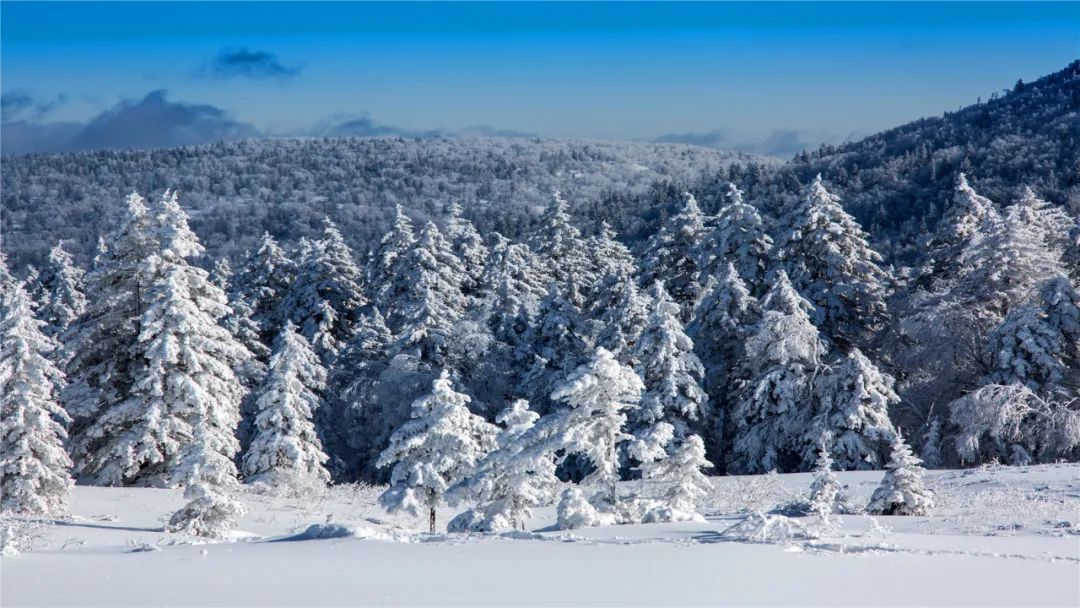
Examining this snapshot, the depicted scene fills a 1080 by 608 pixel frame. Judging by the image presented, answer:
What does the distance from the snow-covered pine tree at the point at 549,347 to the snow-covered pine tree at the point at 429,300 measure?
396cm

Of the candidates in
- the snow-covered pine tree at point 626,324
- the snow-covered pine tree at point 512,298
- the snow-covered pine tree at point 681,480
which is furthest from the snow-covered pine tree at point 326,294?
the snow-covered pine tree at point 681,480

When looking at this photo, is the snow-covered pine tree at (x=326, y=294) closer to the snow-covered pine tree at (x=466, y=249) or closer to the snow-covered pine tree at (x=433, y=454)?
the snow-covered pine tree at (x=466, y=249)

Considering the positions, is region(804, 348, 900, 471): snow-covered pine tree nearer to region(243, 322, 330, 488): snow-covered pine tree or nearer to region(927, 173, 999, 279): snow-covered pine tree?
region(927, 173, 999, 279): snow-covered pine tree

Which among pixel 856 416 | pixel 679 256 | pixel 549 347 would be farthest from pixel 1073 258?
pixel 549 347

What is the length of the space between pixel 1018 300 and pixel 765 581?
1150 inches

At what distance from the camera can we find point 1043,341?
3003 centimetres

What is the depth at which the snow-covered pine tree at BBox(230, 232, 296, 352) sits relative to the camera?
5262cm

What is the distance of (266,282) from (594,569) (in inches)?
1888

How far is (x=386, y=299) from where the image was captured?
5281cm

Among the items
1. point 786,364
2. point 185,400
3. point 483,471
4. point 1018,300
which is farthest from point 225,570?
point 1018,300

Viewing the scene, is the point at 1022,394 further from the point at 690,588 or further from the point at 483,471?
the point at 690,588

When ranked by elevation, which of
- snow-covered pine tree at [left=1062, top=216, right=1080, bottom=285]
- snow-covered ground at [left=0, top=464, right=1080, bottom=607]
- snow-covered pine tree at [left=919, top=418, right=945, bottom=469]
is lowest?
snow-covered pine tree at [left=919, top=418, right=945, bottom=469]

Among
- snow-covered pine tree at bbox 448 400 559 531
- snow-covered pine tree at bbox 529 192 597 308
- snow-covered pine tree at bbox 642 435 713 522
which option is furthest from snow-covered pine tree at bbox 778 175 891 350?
snow-covered pine tree at bbox 448 400 559 531

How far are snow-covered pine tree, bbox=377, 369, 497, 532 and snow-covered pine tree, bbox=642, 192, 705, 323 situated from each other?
2443cm
